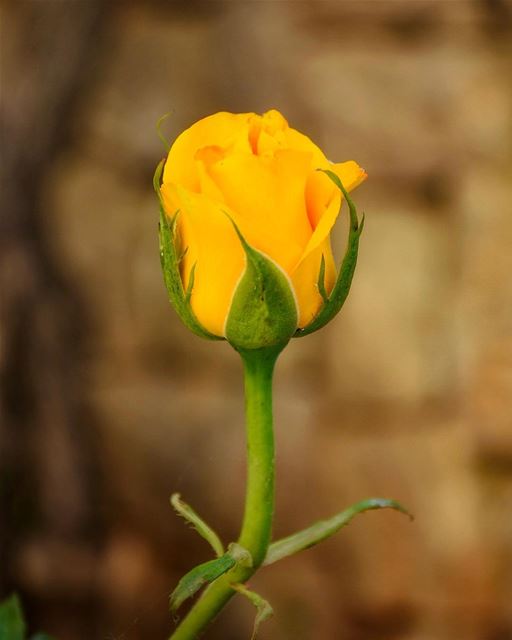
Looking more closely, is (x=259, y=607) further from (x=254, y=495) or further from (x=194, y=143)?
(x=194, y=143)

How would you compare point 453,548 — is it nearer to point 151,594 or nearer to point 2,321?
point 151,594

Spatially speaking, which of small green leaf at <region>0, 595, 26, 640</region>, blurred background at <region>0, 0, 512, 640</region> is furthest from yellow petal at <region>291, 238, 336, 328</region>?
blurred background at <region>0, 0, 512, 640</region>

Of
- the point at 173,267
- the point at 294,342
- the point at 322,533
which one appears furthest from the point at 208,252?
the point at 294,342

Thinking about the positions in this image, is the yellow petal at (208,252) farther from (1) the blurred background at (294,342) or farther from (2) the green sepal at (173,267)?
(1) the blurred background at (294,342)

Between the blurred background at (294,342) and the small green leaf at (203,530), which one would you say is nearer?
the small green leaf at (203,530)

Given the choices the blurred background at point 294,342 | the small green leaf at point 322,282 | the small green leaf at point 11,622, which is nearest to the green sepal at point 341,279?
the small green leaf at point 322,282

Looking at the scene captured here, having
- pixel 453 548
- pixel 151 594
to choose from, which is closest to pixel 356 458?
pixel 453 548
